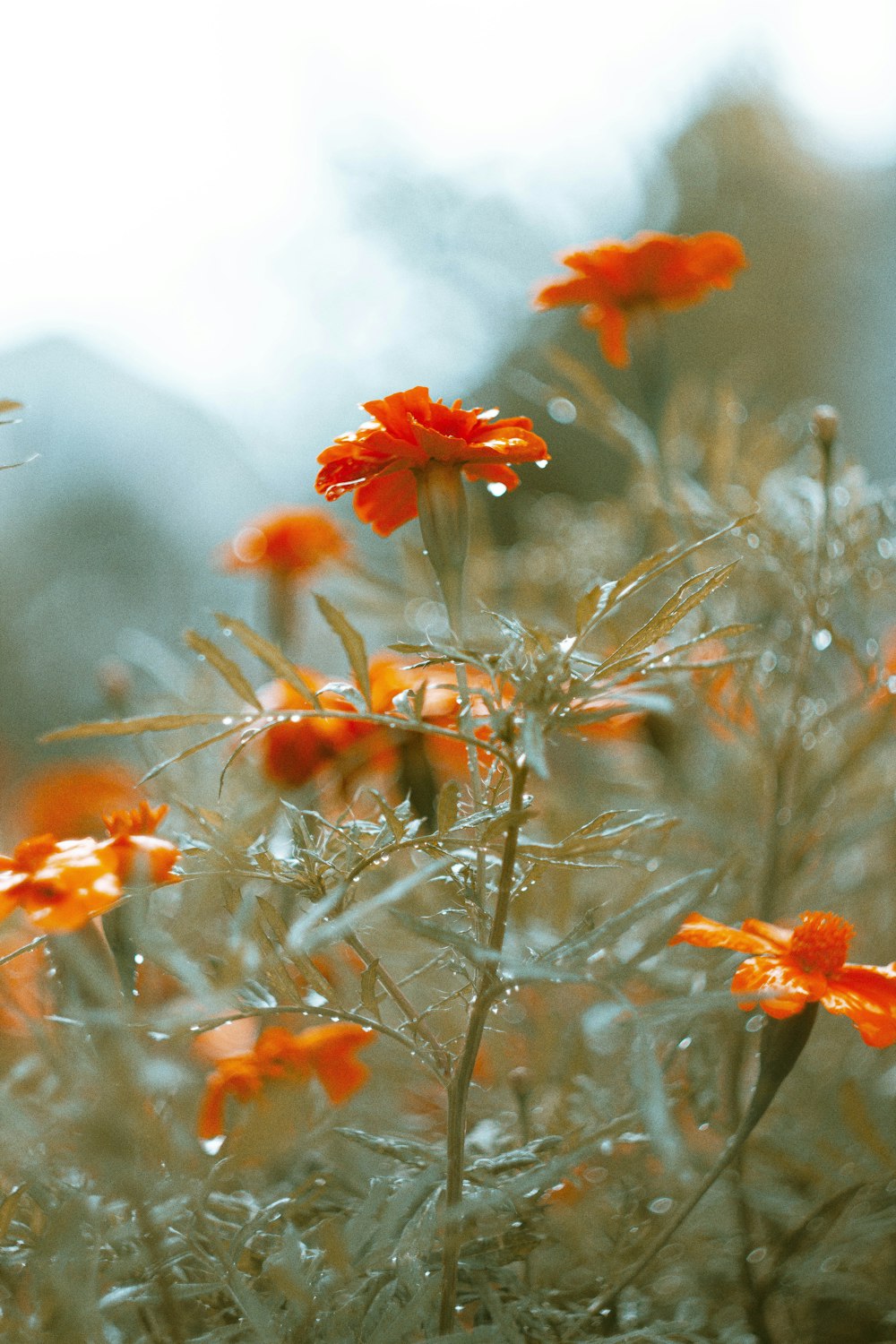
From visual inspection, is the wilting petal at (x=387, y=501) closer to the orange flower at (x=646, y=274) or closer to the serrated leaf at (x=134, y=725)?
the serrated leaf at (x=134, y=725)

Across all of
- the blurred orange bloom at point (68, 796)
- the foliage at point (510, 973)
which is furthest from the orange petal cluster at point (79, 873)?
the blurred orange bloom at point (68, 796)

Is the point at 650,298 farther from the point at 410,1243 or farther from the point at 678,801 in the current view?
the point at 410,1243

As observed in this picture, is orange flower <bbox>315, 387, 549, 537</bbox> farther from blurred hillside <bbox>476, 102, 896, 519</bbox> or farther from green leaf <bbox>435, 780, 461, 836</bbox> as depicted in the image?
blurred hillside <bbox>476, 102, 896, 519</bbox>

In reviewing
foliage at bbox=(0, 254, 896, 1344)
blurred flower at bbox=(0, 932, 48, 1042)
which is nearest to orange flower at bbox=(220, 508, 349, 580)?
foliage at bbox=(0, 254, 896, 1344)

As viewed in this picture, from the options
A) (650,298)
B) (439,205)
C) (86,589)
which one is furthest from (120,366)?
(650,298)

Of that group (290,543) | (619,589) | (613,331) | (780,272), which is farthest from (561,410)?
(780,272)

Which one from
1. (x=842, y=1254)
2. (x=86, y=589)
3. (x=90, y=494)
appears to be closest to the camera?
(x=842, y=1254)
